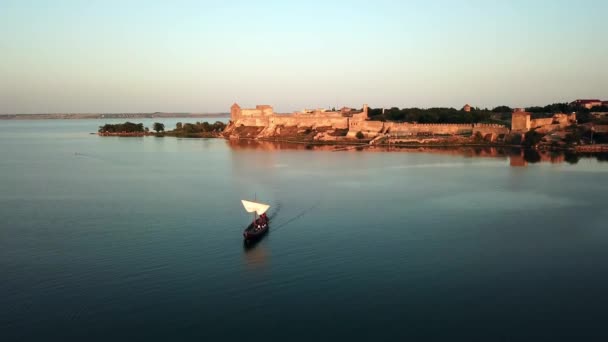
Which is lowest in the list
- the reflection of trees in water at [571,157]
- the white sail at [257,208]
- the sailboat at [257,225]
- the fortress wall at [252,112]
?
the sailboat at [257,225]

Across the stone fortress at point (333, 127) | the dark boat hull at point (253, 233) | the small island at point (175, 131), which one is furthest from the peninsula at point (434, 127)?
the dark boat hull at point (253, 233)

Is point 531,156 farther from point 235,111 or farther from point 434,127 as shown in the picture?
point 235,111

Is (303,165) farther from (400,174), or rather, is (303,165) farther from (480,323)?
(480,323)

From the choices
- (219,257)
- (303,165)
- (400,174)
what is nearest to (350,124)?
(303,165)

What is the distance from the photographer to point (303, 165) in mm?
19219

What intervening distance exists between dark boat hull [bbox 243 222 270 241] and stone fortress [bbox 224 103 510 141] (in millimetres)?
20438

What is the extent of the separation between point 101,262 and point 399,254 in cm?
442

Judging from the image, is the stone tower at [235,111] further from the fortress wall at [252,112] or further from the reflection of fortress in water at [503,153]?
the reflection of fortress in water at [503,153]

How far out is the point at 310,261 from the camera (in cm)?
751

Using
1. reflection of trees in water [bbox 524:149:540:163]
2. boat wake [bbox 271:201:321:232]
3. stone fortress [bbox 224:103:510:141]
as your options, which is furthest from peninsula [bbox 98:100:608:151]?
boat wake [bbox 271:201:321:232]

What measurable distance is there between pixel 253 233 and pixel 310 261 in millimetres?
1448

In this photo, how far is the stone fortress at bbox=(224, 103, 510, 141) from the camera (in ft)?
92.3

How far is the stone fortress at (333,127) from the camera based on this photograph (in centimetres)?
2812

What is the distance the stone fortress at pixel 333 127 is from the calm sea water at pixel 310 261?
13329 mm
